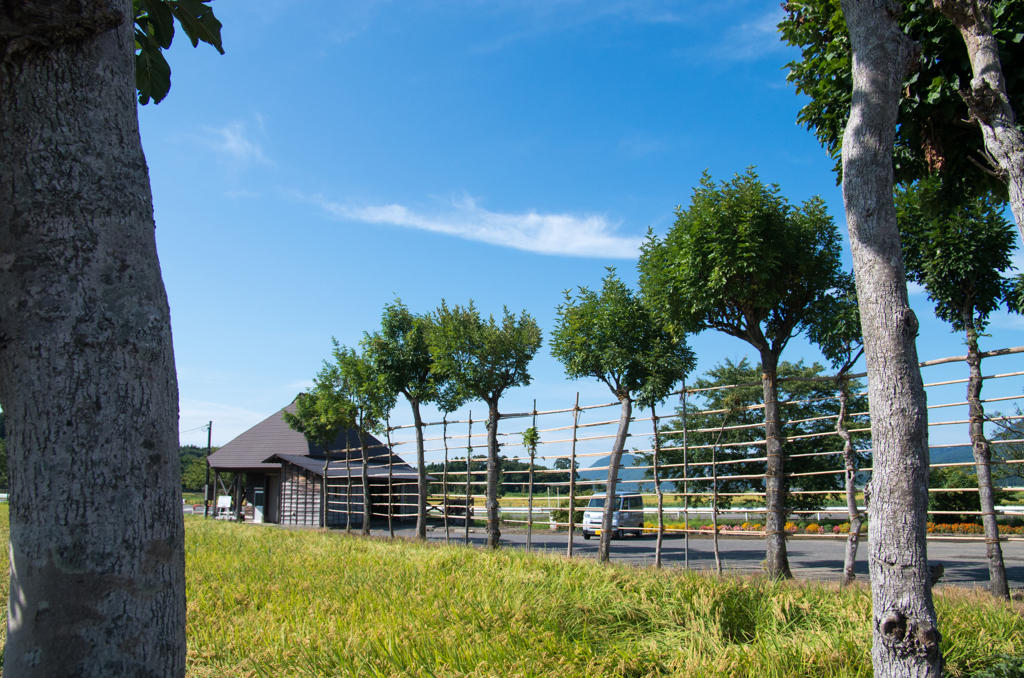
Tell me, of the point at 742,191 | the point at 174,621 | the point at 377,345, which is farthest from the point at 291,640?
the point at 377,345

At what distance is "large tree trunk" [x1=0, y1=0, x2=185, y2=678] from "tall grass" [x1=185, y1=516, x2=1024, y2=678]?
2.66m

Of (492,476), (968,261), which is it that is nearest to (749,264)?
(968,261)

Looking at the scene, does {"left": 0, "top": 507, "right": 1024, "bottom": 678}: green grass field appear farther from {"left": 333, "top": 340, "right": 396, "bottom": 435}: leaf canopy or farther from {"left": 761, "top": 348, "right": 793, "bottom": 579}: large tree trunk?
{"left": 333, "top": 340, "right": 396, "bottom": 435}: leaf canopy

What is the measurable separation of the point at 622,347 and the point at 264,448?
23.5 meters

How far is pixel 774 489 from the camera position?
325 inches

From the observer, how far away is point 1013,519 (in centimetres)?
1911

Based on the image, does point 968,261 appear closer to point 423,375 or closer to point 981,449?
point 981,449

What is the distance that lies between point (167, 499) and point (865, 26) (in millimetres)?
4219

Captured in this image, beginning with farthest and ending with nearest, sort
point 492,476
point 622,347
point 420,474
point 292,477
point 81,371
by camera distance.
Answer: point 292,477 < point 420,474 < point 492,476 < point 622,347 < point 81,371

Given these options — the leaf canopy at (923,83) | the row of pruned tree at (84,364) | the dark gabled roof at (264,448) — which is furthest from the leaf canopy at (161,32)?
the dark gabled roof at (264,448)

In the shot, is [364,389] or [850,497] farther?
[364,389]

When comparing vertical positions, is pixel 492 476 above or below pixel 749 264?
below

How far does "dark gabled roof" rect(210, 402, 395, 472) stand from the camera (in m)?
27.7

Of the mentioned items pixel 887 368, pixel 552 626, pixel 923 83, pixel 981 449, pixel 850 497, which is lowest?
pixel 552 626
